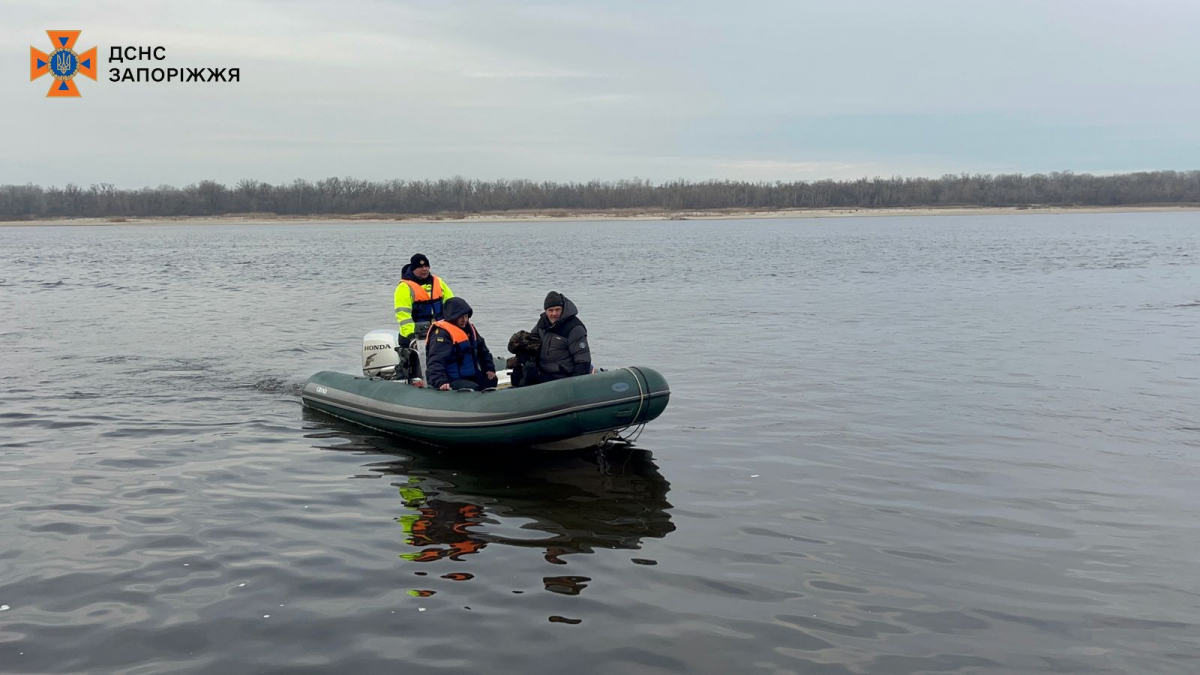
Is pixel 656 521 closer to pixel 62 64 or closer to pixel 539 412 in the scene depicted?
pixel 539 412

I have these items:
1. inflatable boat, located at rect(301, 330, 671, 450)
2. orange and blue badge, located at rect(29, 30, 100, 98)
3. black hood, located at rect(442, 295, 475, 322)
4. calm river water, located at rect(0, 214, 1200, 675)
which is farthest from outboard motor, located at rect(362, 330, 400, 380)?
orange and blue badge, located at rect(29, 30, 100, 98)

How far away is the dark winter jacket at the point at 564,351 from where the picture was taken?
337 inches

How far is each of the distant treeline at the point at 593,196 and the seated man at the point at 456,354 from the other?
9990cm

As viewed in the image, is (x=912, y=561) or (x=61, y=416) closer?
(x=912, y=561)

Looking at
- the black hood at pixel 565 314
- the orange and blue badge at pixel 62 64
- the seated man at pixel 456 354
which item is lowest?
the seated man at pixel 456 354

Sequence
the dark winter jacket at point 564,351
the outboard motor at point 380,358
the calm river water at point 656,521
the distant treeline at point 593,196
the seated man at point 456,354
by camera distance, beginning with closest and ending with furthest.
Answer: the calm river water at point 656,521 < the dark winter jacket at point 564,351 < the seated man at point 456,354 < the outboard motor at point 380,358 < the distant treeline at point 593,196

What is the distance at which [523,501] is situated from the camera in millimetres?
7359

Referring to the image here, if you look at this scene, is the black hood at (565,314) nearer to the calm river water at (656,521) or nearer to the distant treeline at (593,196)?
the calm river water at (656,521)

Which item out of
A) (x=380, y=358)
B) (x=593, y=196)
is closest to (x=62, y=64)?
(x=380, y=358)

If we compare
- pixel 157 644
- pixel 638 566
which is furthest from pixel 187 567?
pixel 638 566

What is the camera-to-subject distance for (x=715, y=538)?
21.1 ft

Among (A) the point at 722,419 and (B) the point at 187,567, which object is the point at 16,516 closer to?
(B) the point at 187,567

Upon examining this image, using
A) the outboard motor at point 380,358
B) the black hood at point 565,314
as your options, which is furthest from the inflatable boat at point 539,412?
the outboard motor at point 380,358

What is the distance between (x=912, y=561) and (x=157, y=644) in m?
4.24
